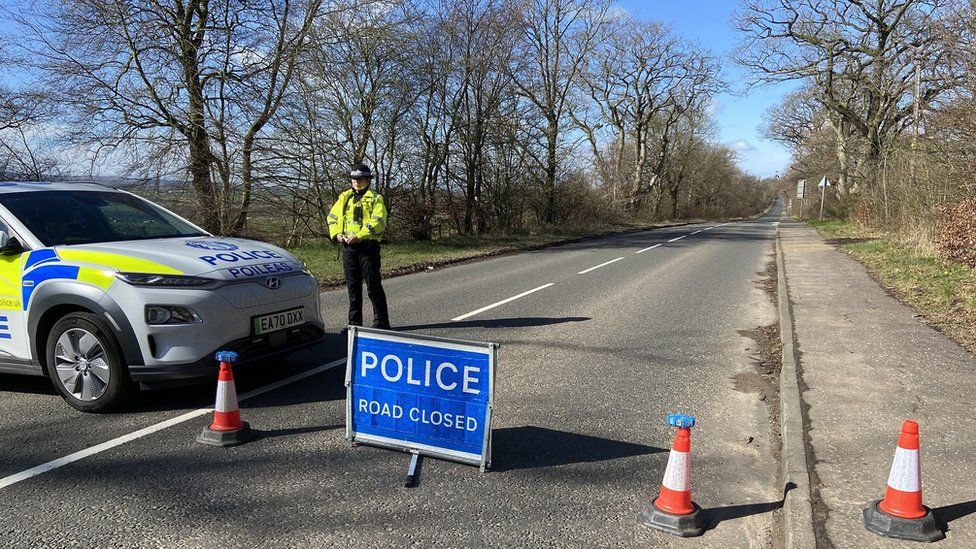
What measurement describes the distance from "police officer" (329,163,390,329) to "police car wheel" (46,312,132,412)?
280 centimetres

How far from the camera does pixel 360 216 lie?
7.03m

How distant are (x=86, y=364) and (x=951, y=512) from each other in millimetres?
5429

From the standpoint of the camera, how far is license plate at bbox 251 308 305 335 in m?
4.86

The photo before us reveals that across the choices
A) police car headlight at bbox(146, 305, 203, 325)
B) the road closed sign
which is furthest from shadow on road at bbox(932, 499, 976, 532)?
police car headlight at bbox(146, 305, 203, 325)

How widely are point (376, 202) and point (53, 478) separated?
4059 mm

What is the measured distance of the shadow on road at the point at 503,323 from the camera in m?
8.07

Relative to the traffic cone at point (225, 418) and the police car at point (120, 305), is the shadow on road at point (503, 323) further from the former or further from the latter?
the traffic cone at point (225, 418)

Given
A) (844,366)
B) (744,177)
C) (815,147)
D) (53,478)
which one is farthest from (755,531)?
(744,177)

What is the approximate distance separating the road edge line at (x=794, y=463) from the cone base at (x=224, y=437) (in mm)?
3231

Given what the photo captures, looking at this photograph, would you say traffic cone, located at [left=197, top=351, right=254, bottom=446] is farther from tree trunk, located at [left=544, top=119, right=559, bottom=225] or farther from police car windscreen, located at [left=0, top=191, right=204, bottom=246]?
tree trunk, located at [left=544, top=119, right=559, bottom=225]

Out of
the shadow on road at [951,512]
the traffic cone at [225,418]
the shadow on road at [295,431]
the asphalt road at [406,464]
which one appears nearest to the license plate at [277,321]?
the asphalt road at [406,464]

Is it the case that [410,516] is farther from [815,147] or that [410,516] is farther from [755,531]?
[815,147]

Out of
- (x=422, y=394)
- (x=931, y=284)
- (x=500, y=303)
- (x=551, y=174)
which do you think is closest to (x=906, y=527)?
(x=422, y=394)

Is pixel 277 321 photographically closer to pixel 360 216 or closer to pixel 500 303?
pixel 360 216
